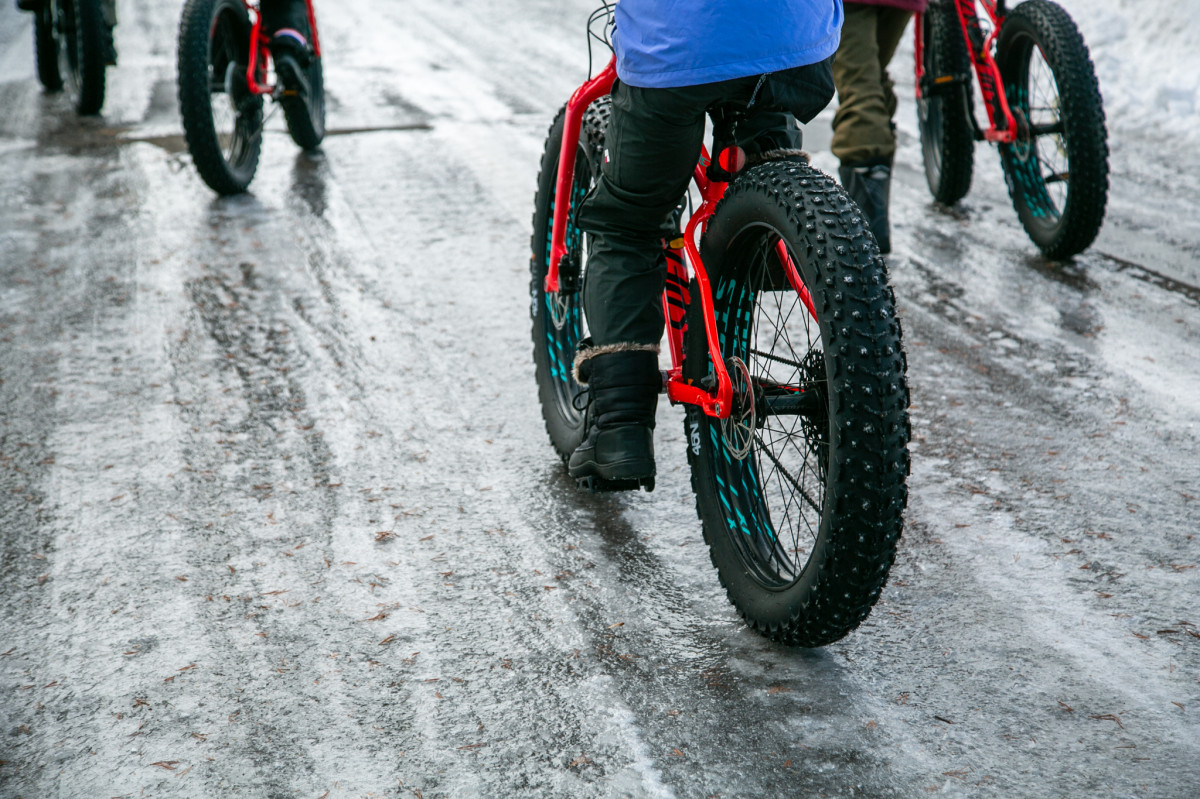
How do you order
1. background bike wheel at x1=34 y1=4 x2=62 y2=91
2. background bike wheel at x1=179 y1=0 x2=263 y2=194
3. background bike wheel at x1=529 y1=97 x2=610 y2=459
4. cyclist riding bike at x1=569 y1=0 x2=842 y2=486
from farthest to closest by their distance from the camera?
background bike wheel at x1=34 y1=4 x2=62 y2=91
background bike wheel at x1=179 y1=0 x2=263 y2=194
background bike wheel at x1=529 y1=97 x2=610 y2=459
cyclist riding bike at x1=569 y1=0 x2=842 y2=486

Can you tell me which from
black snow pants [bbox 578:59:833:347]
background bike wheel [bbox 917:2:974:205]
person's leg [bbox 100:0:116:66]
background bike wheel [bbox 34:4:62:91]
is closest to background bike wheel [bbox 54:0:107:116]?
person's leg [bbox 100:0:116:66]

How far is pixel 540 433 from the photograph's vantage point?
3.53 metres

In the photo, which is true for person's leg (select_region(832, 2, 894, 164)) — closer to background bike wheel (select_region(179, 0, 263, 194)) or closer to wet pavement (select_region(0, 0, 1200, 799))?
wet pavement (select_region(0, 0, 1200, 799))

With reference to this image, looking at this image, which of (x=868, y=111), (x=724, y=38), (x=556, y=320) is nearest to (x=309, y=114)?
(x=868, y=111)

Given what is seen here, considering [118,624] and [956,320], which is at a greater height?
[956,320]

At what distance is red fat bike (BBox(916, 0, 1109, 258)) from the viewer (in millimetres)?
4516

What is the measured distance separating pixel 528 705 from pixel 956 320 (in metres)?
2.72

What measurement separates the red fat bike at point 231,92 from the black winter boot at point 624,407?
3.81 metres

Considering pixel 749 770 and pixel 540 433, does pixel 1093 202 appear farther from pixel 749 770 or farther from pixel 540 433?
pixel 749 770

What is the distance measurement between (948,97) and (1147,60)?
358cm

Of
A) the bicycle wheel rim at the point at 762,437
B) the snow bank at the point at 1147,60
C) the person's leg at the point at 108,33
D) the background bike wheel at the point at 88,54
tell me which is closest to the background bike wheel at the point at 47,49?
the background bike wheel at the point at 88,54

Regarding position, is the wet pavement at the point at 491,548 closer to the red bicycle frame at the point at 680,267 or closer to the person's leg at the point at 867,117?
the person's leg at the point at 867,117

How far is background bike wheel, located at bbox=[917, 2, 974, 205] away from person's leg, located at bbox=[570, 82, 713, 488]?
334 centimetres

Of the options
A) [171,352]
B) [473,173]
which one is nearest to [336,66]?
[473,173]
